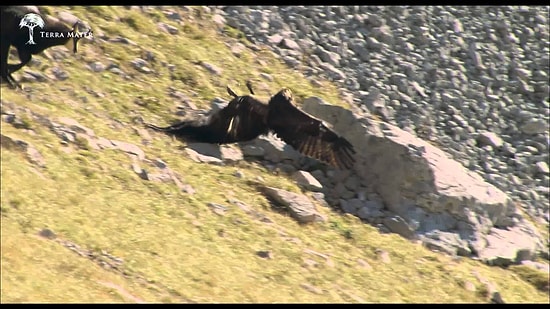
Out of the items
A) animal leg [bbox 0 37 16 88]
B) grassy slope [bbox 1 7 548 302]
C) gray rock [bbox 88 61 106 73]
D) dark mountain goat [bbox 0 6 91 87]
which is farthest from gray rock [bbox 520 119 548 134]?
animal leg [bbox 0 37 16 88]

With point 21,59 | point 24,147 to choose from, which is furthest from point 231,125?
point 24,147

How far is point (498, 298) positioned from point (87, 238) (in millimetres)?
6618

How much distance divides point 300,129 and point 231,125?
44.2 inches

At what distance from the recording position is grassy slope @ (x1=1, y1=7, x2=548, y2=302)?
10.6 m

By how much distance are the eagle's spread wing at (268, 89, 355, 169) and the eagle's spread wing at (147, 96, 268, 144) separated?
0.68 feet

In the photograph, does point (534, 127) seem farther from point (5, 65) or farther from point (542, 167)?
point (5, 65)

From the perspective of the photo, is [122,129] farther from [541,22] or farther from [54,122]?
[541,22]

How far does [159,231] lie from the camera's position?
12.1 metres

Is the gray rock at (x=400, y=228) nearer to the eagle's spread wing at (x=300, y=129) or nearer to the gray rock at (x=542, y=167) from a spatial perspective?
the eagle's spread wing at (x=300, y=129)

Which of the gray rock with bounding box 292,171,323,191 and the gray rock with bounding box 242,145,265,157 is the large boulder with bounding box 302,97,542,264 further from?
the gray rock with bounding box 242,145,265,157

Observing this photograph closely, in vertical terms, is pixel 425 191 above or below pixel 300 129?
below

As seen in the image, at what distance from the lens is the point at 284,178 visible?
51.7 ft

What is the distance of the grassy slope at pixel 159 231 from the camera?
418 inches
